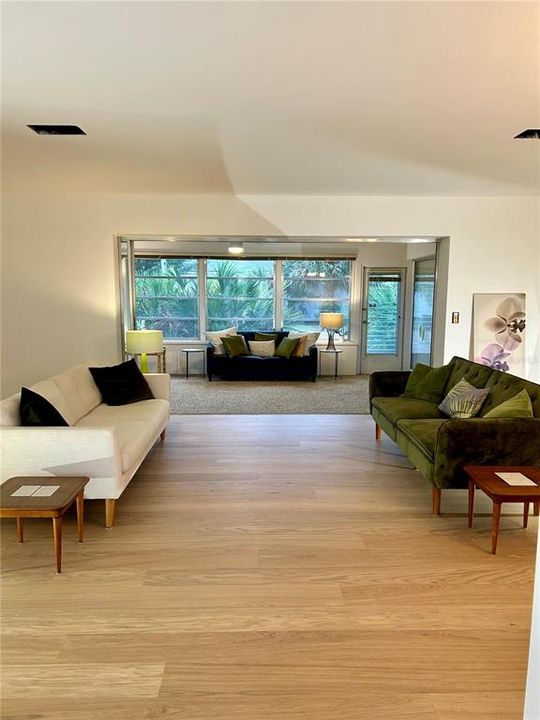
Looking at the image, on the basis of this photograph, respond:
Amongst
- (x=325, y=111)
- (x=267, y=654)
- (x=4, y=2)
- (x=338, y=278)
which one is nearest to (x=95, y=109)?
(x=4, y=2)

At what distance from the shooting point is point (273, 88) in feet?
7.99

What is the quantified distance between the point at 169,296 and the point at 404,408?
232 inches

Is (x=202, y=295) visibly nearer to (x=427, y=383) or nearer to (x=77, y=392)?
(x=77, y=392)

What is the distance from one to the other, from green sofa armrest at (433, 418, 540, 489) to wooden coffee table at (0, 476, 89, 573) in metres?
2.20

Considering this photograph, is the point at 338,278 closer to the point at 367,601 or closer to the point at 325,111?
the point at 325,111

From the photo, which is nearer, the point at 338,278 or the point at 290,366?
the point at 290,366

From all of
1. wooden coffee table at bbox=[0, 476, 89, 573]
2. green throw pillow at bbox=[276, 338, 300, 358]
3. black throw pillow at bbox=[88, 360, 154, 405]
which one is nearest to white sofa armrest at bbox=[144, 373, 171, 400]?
black throw pillow at bbox=[88, 360, 154, 405]

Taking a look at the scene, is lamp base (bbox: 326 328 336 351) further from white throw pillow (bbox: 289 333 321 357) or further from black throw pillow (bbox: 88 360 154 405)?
black throw pillow (bbox: 88 360 154 405)

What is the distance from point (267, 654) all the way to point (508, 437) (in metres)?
1.98

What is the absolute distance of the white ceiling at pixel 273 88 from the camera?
183 centimetres

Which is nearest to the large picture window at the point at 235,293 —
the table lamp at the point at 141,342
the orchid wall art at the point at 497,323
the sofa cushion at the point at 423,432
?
the orchid wall art at the point at 497,323

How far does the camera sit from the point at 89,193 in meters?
5.12

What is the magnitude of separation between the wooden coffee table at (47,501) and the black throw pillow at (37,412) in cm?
38

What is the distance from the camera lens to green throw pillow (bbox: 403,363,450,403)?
441 centimetres
